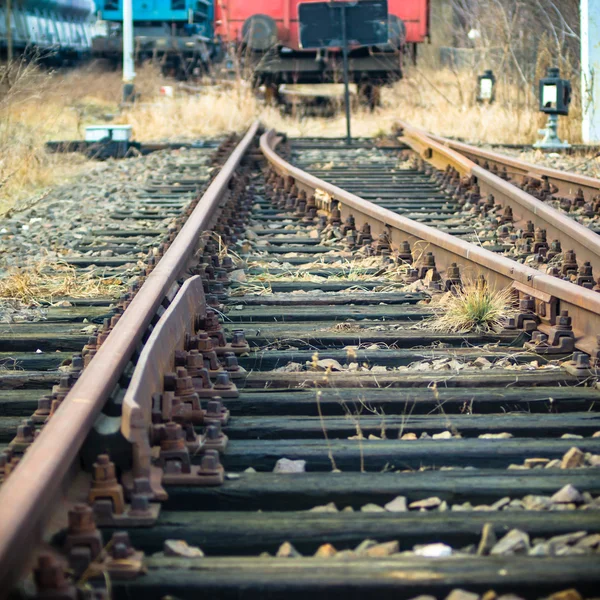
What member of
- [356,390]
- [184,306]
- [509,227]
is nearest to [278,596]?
[356,390]

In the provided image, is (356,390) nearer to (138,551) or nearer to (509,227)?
(138,551)

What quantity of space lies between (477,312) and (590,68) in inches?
378

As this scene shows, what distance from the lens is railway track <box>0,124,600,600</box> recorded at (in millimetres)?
1981

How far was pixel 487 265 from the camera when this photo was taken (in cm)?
444

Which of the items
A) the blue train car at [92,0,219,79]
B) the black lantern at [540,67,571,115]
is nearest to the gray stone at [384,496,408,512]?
the black lantern at [540,67,571,115]

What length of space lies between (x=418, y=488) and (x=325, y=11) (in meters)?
11.7

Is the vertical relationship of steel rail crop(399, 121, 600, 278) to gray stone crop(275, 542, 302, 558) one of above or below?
above

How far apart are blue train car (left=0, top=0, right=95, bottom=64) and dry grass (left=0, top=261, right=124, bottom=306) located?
14.3 m

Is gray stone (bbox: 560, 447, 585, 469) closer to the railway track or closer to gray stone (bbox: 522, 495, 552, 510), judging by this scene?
the railway track

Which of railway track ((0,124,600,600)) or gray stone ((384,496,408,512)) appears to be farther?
gray stone ((384,496,408,512))

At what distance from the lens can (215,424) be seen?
2.74 metres

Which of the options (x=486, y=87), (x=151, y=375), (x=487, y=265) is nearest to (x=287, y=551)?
(x=151, y=375)

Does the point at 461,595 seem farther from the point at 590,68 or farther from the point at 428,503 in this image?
the point at 590,68

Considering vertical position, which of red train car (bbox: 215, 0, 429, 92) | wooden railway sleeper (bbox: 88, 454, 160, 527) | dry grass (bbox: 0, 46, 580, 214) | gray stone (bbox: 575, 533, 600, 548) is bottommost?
gray stone (bbox: 575, 533, 600, 548)
